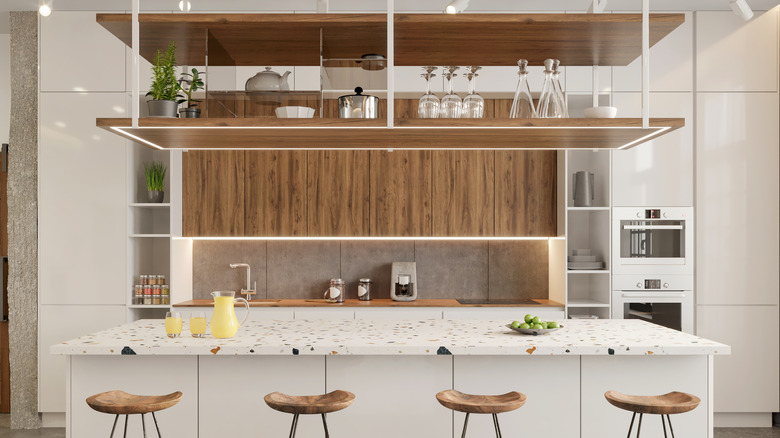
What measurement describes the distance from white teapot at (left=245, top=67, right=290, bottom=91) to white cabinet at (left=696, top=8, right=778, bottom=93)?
11.0 feet

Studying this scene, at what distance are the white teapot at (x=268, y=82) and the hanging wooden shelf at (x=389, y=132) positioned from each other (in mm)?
231

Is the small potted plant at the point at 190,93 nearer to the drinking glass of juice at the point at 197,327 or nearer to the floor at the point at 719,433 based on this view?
the drinking glass of juice at the point at 197,327

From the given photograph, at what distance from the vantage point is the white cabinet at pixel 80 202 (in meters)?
4.70

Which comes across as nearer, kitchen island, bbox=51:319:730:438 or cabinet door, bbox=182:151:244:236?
kitchen island, bbox=51:319:730:438

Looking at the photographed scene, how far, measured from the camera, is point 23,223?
477 cm

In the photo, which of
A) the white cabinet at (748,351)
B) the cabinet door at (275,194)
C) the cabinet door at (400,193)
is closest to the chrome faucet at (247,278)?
the cabinet door at (275,194)

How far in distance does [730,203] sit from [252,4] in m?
3.96

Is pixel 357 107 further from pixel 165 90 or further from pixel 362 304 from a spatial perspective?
pixel 362 304

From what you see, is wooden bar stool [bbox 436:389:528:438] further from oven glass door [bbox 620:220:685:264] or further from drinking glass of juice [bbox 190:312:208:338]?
oven glass door [bbox 620:220:685:264]

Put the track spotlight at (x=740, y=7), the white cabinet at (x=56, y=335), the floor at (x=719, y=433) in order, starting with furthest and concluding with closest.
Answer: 1. the white cabinet at (x=56, y=335)
2. the floor at (x=719, y=433)
3. the track spotlight at (x=740, y=7)

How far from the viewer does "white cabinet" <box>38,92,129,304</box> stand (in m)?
4.70


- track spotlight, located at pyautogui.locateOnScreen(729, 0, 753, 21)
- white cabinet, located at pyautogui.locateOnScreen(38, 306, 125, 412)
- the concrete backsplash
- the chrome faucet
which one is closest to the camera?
track spotlight, located at pyautogui.locateOnScreen(729, 0, 753, 21)

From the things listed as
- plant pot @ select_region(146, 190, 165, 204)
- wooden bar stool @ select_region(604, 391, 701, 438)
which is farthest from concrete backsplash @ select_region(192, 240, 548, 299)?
wooden bar stool @ select_region(604, 391, 701, 438)

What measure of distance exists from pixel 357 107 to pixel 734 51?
3.40m
